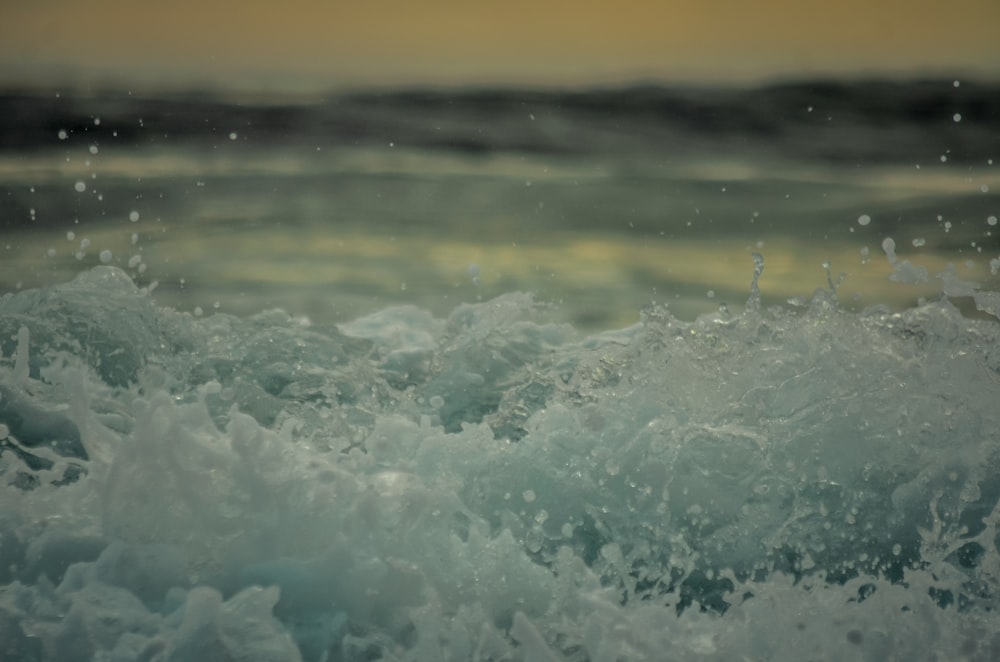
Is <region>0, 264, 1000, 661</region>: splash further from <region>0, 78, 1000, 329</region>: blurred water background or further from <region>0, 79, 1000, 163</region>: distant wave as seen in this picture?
<region>0, 79, 1000, 163</region>: distant wave

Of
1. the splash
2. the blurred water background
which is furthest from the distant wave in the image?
the splash

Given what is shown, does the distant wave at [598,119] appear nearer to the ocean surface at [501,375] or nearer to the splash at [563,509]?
the ocean surface at [501,375]

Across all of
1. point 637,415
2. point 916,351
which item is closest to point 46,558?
point 637,415

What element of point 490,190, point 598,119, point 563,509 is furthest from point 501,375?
point 598,119

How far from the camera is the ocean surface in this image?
238 centimetres

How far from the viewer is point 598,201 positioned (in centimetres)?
480

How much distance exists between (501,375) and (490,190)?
1260mm

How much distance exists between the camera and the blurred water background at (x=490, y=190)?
4.70 m

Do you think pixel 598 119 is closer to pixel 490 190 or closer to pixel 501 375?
pixel 490 190

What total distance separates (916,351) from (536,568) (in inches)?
48.6

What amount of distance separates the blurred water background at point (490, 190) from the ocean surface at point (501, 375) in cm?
1

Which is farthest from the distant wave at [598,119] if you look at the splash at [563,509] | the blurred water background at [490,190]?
the splash at [563,509]

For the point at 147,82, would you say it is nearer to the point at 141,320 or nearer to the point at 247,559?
the point at 141,320

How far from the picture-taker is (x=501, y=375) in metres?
3.87
